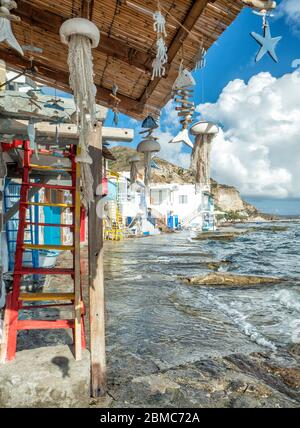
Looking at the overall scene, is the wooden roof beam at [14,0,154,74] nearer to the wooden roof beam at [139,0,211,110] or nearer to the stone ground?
the wooden roof beam at [139,0,211,110]

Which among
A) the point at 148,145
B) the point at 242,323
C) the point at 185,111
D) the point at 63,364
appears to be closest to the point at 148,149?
the point at 148,145

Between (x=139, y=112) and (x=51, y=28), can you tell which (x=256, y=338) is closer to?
(x=139, y=112)

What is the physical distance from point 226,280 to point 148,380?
824cm

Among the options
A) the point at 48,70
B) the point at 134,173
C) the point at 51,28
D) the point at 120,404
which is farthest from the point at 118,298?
the point at 51,28

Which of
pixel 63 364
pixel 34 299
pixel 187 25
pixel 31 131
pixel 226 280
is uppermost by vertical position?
pixel 187 25

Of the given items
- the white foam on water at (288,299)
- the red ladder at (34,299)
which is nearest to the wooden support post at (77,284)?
the red ladder at (34,299)

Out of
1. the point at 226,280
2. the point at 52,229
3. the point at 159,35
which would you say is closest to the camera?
the point at 159,35

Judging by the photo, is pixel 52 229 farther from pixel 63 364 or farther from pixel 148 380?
pixel 63 364

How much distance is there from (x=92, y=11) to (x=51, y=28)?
2.51 ft

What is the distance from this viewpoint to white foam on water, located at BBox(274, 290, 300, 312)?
31.3ft

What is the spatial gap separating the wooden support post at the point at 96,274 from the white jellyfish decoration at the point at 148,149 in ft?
3.14

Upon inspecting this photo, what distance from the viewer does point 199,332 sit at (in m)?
6.99

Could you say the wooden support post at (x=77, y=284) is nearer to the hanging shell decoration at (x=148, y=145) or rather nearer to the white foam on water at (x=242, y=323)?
the hanging shell decoration at (x=148, y=145)

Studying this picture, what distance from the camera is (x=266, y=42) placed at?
2.96 m
